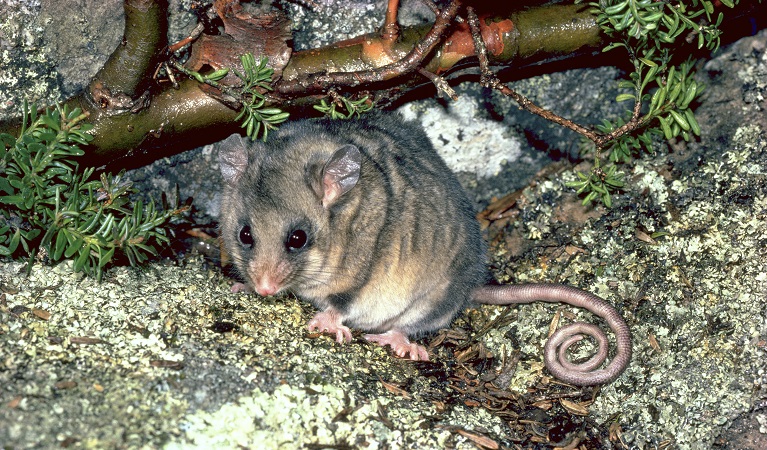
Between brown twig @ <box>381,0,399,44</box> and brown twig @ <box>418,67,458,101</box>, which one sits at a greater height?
brown twig @ <box>381,0,399,44</box>

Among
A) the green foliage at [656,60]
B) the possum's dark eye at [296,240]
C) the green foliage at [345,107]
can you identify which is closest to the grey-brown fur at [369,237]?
the possum's dark eye at [296,240]

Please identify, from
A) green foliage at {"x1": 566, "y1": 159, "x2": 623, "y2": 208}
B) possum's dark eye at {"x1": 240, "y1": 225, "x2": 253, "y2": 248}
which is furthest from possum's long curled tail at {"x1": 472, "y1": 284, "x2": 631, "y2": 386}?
possum's dark eye at {"x1": 240, "y1": 225, "x2": 253, "y2": 248}

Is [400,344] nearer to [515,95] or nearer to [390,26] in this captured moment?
[515,95]

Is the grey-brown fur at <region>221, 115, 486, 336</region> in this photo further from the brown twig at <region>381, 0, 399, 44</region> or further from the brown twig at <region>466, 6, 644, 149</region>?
the brown twig at <region>466, 6, 644, 149</region>

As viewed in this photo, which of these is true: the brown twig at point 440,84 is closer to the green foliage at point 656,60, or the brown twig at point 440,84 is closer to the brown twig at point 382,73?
the brown twig at point 382,73

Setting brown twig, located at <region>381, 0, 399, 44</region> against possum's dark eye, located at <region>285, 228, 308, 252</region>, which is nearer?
possum's dark eye, located at <region>285, 228, 308, 252</region>

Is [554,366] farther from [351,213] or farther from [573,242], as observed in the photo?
[351,213]

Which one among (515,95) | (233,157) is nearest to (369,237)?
(233,157)
